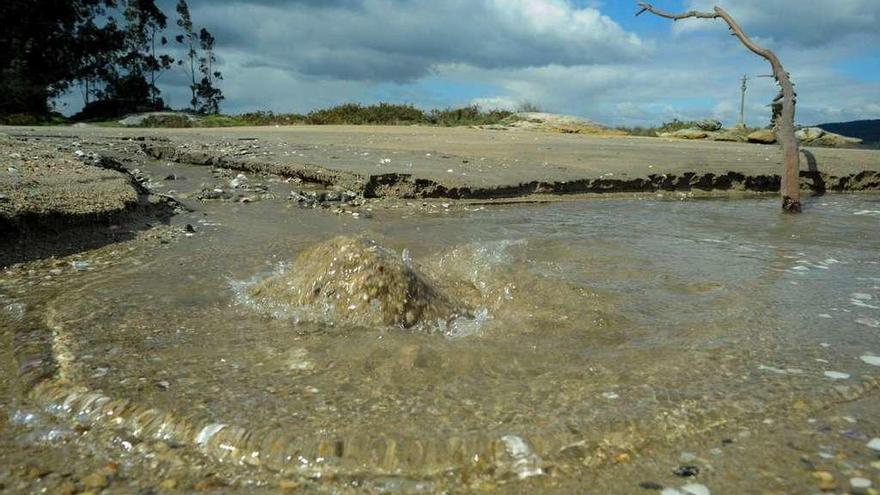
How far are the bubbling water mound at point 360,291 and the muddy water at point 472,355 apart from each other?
0.29 ft

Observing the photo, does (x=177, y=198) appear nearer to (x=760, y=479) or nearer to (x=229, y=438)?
(x=229, y=438)

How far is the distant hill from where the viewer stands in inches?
1089

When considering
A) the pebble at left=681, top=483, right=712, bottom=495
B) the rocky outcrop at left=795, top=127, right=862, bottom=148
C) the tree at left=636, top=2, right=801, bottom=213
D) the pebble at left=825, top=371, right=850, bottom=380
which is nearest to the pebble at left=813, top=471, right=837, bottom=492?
the pebble at left=681, top=483, right=712, bottom=495

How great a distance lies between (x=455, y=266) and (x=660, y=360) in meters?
2.05

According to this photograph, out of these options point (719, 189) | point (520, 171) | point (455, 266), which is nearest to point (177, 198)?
point (455, 266)

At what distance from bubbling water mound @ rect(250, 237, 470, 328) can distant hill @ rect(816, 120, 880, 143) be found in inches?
1136

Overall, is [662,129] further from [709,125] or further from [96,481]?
[96,481]

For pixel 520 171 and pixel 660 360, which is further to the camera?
pixel 520 171

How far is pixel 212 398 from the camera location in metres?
2.32

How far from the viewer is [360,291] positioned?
131 inches

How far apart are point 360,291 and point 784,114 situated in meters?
7.64

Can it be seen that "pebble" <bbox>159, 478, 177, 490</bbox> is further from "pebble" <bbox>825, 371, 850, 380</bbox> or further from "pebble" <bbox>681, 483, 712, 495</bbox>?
"pebble" <bbox>825, 371, 850, 380</bbox>

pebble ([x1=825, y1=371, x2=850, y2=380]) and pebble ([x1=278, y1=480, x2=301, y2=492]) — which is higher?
pebble ([x1=825, y1=371, x2=850, y2=380])

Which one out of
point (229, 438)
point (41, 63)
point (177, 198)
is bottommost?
point (229, 438)
